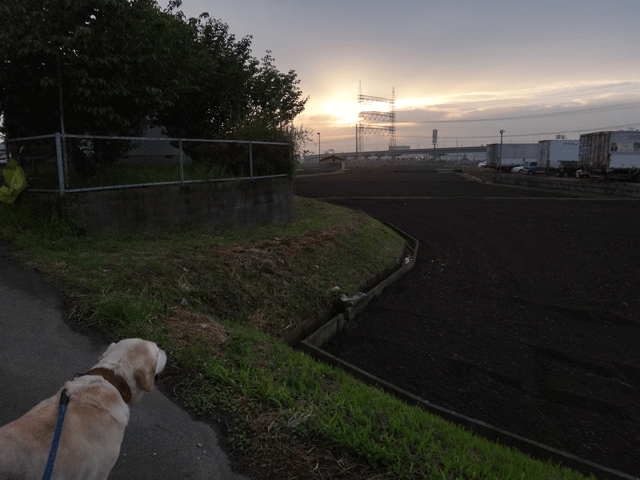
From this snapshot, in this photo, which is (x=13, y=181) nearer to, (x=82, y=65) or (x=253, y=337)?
(x=82, y=65)

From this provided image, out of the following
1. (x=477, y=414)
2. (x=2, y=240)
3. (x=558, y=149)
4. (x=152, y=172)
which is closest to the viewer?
(x=477, y=414)

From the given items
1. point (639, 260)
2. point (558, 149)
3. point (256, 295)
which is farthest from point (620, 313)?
point (558, 149)

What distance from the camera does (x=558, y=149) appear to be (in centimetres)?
4919

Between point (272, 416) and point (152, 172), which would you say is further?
point (152, 172)

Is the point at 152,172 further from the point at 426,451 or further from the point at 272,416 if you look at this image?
the point at 426,451

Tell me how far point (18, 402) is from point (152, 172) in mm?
7315

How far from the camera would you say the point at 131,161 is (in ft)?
35.1

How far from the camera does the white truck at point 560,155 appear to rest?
156 feet

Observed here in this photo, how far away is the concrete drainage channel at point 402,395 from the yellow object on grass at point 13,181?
6.23m

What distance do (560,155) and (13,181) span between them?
53171 millimetres

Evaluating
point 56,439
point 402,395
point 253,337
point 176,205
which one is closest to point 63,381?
point 253,337

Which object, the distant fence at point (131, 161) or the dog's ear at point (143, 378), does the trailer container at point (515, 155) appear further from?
the dog's ear at point (143, 378)

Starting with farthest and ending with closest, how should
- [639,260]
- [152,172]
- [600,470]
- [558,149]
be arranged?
[558,149] < [639,260] < [152,172] < [600,470]

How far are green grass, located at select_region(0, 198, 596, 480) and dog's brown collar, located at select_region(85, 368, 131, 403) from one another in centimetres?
117
